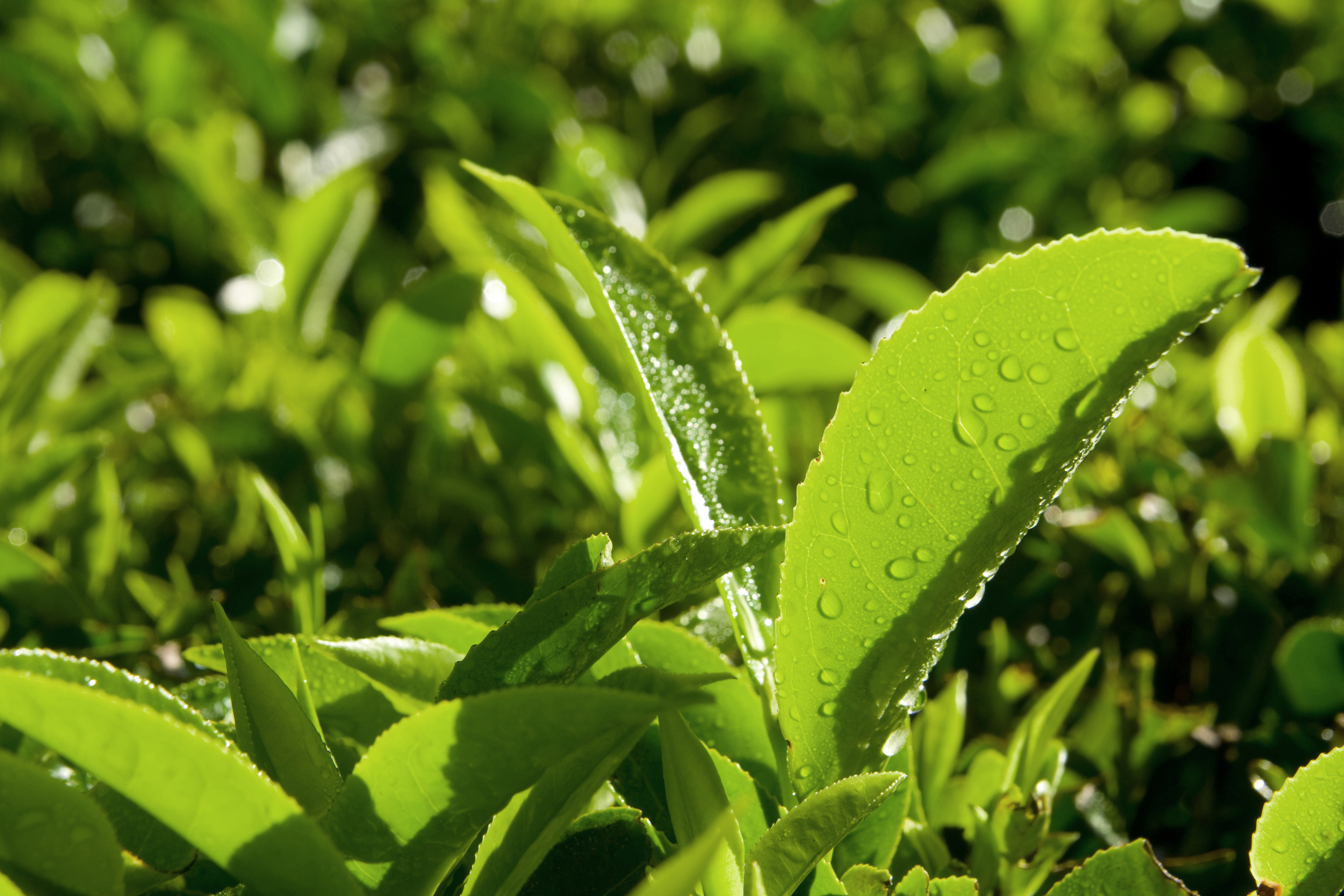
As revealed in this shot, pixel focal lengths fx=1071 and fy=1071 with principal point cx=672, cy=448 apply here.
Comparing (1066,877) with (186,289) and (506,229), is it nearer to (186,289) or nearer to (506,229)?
(506,229)

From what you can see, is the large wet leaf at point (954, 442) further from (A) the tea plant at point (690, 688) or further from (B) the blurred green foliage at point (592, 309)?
(B) the blurred green foliage at point (592, 309)

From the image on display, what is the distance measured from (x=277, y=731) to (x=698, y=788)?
0.33m

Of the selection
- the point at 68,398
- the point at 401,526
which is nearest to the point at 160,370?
the point at 68,398

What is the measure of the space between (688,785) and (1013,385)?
394mm

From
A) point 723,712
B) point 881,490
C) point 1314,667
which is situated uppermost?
point 881,490

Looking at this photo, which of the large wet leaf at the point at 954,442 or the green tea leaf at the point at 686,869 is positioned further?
the large wet leaf at the point at 954,442

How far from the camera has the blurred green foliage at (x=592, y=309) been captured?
144 cm

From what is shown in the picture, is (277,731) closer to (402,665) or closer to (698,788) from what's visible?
(402,665)

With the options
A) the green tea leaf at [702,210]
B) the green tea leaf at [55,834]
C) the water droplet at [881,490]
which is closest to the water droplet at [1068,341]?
the water droplet at [881,490]

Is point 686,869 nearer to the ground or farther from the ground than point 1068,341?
nearer to the ground

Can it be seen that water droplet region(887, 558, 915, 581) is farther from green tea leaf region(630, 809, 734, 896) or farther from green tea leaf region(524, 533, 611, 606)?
green tea leaf region(630, 809, 734, 896)

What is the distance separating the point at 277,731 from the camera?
32.4 inches

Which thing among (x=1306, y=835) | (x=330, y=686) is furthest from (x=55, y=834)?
(x=1306, y=835)

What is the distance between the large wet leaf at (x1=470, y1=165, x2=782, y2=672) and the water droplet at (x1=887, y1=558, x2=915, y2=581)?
16 centimetres
